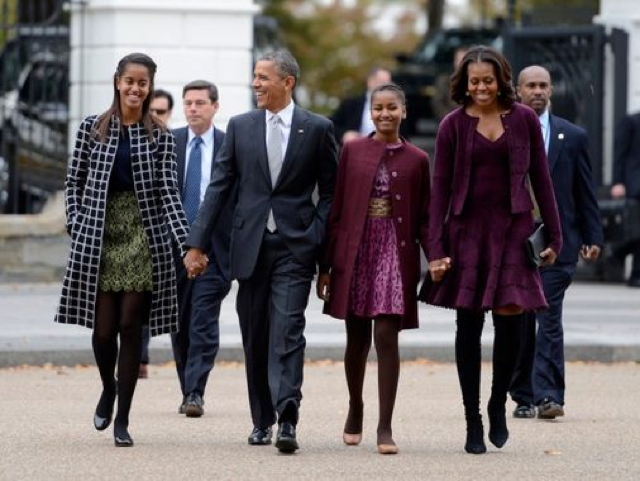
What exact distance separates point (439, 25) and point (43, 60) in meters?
23.0

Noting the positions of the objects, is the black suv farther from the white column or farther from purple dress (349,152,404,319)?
purple dress (349,152,404,319)

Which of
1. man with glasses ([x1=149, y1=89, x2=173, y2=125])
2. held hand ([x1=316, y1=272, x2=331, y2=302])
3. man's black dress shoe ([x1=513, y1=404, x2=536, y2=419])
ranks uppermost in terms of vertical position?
man with glasses ([x1=149, y1=89, x2=173, y2=125])

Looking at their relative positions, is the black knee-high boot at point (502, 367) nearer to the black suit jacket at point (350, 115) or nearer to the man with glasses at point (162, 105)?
the man with glasses at point (162, 105)

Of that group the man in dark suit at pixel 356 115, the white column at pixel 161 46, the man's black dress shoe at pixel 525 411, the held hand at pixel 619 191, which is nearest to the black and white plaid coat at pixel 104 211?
the man's black dress shoe at pixel 525 411

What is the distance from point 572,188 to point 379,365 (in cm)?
208

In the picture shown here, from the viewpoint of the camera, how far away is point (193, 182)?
1170cm

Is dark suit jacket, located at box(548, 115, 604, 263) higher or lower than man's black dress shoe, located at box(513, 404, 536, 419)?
higher

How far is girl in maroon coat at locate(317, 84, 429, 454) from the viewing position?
31.6 feet

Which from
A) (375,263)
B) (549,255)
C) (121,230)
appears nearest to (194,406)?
A: (121,230)

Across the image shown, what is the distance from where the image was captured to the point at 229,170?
9.93m

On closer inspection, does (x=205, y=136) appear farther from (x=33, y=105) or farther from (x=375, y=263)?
(x=33, y=105)

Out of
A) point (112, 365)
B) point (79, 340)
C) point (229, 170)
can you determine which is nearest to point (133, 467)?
point (112, 365)

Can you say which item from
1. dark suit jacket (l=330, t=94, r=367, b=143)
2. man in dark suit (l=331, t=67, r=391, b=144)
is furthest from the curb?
dark suit jacket (l=330, t=94, r=367, b=143)

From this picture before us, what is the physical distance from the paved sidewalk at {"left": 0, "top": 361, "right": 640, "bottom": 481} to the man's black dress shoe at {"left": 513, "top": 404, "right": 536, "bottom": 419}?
0.14m
